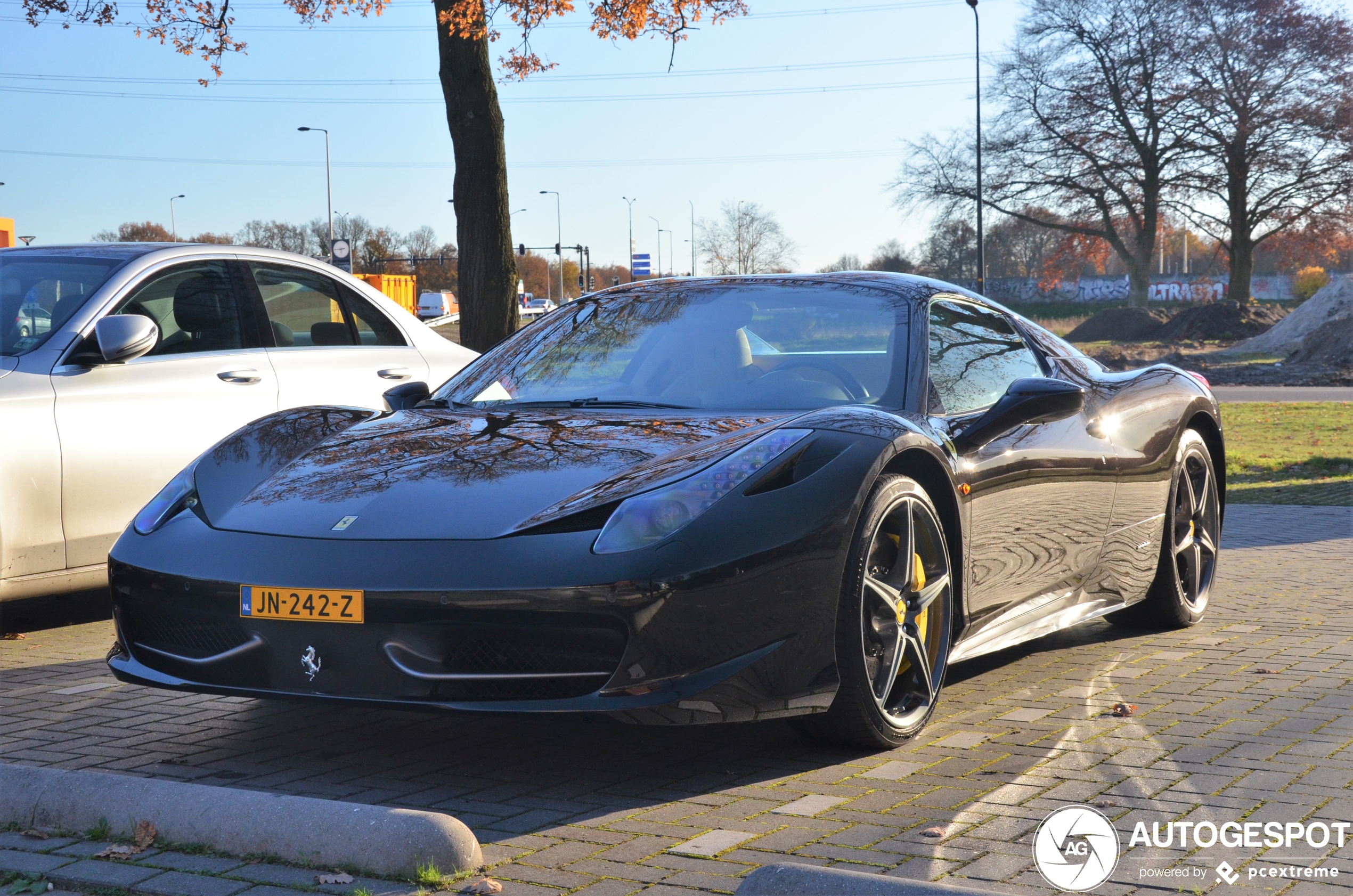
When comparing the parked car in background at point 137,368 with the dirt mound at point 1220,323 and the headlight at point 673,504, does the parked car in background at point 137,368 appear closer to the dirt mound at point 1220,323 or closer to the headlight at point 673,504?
the headlight at point 673,504

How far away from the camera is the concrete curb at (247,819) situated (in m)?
2.79

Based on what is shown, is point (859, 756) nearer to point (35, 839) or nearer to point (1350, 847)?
point (1350, 847)

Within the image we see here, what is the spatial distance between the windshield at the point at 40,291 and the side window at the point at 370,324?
3.90 feet

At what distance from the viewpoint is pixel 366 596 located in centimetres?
329

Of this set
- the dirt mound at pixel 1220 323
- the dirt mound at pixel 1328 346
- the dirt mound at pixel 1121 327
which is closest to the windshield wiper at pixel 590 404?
the dirt mound at pixel 1328 346

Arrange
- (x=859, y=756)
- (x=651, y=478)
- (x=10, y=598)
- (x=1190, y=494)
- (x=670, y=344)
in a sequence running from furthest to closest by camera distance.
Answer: (x=1190, y=494)
(x=10, y=598)
(x=670, y=344)
(x=859, y=756)
(x=651, y=478)

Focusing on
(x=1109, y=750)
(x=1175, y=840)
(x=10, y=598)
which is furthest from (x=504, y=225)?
(x=1175, y=840)

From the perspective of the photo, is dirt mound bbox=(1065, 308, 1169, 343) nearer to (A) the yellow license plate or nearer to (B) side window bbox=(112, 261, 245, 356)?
(B) side window bbox=(112, 261, 245, 356)

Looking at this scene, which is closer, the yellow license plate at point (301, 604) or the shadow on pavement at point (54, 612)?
the yellow license plate at point (301, 604)

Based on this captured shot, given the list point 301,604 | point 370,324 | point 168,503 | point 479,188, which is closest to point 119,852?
point 301,604

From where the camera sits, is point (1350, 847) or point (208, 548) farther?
point (208, 548)

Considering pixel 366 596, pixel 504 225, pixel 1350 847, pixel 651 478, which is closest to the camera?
pixel 1350 847

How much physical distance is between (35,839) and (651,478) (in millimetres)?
1614

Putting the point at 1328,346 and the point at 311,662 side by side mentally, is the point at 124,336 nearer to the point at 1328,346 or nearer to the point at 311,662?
the point at 311,662
